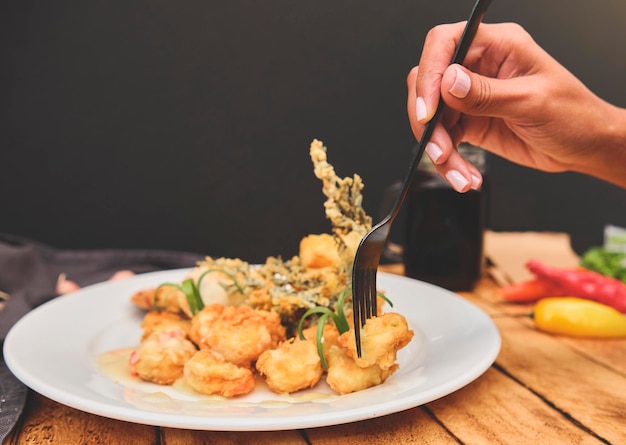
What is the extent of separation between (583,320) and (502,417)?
524mm

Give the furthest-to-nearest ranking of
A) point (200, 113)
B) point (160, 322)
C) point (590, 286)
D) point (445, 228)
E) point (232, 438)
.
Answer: point (200, 113) → point (445, 228) → point (590, 286) → point (160, 322) → point (232, 438)

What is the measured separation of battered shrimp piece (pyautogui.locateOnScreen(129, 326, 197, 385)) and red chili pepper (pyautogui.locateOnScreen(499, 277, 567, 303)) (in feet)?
3.01

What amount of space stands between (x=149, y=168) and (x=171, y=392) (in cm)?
155

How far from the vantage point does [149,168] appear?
2.47m

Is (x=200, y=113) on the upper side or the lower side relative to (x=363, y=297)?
lower

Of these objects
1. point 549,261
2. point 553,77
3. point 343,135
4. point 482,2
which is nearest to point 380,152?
point 343,135

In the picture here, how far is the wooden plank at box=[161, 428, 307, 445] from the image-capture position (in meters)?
0.91

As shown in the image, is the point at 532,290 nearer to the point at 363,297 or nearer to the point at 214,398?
the point at 363,297

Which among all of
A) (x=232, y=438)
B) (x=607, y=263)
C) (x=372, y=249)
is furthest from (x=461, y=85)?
(x=607, y=263)

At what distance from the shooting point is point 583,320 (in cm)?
142

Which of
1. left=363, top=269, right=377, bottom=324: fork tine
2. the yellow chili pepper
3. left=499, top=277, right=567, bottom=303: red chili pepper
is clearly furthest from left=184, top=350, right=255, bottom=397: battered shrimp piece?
left=499, top=277, right=567, bottom=303: red chili pepper

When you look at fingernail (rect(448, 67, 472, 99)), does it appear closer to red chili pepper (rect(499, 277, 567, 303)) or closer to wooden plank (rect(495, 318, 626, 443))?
wooden plank (rect(495, 318, 626, 443))

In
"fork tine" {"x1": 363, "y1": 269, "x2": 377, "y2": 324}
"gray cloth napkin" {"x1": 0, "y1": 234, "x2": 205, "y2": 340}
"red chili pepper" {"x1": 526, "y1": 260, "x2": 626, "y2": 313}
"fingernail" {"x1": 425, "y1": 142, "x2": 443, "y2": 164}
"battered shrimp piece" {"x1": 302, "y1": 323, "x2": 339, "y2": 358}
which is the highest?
"fingernail" {"x1": 425, "y1": 142, "x2": 443, "y2": 164}

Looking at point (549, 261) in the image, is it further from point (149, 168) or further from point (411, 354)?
point (149, 168)
